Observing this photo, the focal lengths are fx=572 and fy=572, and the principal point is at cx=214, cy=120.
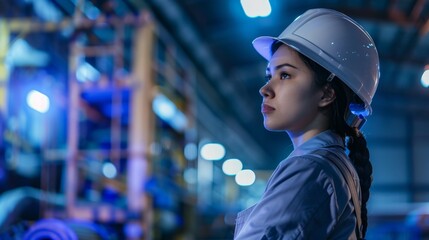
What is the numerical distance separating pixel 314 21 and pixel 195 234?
8.13 metres

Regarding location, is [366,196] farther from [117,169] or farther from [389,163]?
[389,163]

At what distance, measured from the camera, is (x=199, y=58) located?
13.8 meters

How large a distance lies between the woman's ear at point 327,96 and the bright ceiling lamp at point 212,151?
1495 cm

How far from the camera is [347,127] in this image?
77.2 inches

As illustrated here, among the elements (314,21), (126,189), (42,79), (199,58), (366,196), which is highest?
(199,58)

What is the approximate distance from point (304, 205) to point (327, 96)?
1.54 ft

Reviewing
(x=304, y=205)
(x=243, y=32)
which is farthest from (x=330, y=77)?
(x=243, y=32)

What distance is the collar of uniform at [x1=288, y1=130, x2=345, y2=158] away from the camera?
1789 millimetres

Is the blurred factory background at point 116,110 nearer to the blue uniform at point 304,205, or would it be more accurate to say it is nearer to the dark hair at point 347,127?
the dark hair at point 347,127

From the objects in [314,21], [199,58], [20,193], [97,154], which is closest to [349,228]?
[314,21]

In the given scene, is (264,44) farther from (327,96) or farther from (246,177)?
(246,177)

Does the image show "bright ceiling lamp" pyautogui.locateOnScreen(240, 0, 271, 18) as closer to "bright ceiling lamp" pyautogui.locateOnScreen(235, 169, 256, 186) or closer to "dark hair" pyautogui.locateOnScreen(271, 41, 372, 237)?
"dark hair" pyautogui.locateOnScreen(271, 41, 372, 237)

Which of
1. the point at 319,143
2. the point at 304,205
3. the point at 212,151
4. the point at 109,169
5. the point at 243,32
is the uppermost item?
the point at 243,32

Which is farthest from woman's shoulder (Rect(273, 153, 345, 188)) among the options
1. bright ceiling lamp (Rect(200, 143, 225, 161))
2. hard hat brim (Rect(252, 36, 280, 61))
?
bright ceiling lamp (Rect(200, 143, 225, 161))
